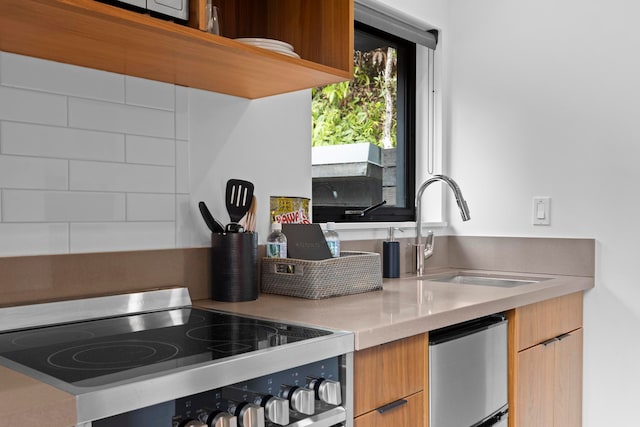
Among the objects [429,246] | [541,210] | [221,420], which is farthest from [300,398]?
[541,210]

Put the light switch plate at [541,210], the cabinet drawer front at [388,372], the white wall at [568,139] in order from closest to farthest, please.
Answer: the cabinet drawer front at [388,372]
the white wall at [568,139]
the light switch plate at [541,210]

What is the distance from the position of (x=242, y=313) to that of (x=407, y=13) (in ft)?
5.44

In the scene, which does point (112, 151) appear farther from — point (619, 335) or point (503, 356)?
point (619, 335)

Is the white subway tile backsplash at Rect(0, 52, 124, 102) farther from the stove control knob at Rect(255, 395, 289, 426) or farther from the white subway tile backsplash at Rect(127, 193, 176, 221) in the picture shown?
the stove control knob at Rect(255, 395, 289, 426)

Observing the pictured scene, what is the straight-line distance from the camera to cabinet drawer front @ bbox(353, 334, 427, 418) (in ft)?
4.29

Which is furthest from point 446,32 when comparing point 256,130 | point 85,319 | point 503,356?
point 85,319

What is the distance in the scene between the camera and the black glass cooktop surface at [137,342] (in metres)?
0.98

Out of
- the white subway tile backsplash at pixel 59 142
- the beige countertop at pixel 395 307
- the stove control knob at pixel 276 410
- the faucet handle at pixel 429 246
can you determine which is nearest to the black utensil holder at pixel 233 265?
the beige countertop at pixel 395 307

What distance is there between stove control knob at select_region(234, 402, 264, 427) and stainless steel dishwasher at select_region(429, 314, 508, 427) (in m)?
0.63

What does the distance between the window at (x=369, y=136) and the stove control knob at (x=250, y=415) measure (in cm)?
135

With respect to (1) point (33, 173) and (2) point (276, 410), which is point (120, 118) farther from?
(2) point (276, 410)

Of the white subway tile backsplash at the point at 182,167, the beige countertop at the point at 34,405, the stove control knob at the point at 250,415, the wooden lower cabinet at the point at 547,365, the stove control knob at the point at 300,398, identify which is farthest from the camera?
the wooden lower cabinet at the point at 547,365

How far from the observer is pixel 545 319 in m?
2.09

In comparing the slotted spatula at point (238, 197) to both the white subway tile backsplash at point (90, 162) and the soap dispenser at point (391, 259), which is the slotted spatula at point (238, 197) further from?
the soap dispenser at point (391, 259)
